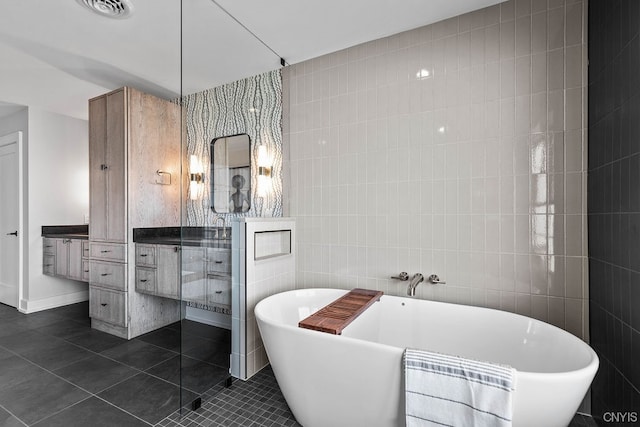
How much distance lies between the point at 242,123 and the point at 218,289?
1179 mm

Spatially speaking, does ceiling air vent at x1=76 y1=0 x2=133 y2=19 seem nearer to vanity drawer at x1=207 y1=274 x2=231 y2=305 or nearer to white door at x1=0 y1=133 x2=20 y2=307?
vanity drawer at x1=207 y1=274 x2=231 y2=305

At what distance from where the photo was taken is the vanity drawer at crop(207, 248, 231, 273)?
79.8 inches

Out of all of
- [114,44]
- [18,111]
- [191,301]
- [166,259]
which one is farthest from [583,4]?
[18,111]

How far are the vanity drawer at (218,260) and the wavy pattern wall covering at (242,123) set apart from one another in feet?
0.66

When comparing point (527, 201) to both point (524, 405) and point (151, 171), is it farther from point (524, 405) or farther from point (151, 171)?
point (151, 171)

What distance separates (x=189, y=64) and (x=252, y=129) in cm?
63

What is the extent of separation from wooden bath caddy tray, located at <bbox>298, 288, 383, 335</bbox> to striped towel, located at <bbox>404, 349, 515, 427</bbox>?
0.42 meters

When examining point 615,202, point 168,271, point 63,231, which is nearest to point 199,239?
point 168,271

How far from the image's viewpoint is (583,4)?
1.73 metres

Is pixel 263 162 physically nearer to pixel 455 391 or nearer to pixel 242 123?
pixel 242 123

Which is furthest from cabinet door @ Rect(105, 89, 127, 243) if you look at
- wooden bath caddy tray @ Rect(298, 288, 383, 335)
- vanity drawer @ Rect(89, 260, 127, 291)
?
wooden bath caddy tray @ Rect(298, 288, 383, 335)

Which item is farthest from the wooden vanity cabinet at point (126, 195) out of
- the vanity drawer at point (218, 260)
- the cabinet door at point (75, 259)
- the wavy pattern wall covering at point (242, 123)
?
the vanity drawer at point (218, 260)

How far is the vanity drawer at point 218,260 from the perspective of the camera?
2.03 metres

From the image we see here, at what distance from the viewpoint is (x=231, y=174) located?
2.18m
